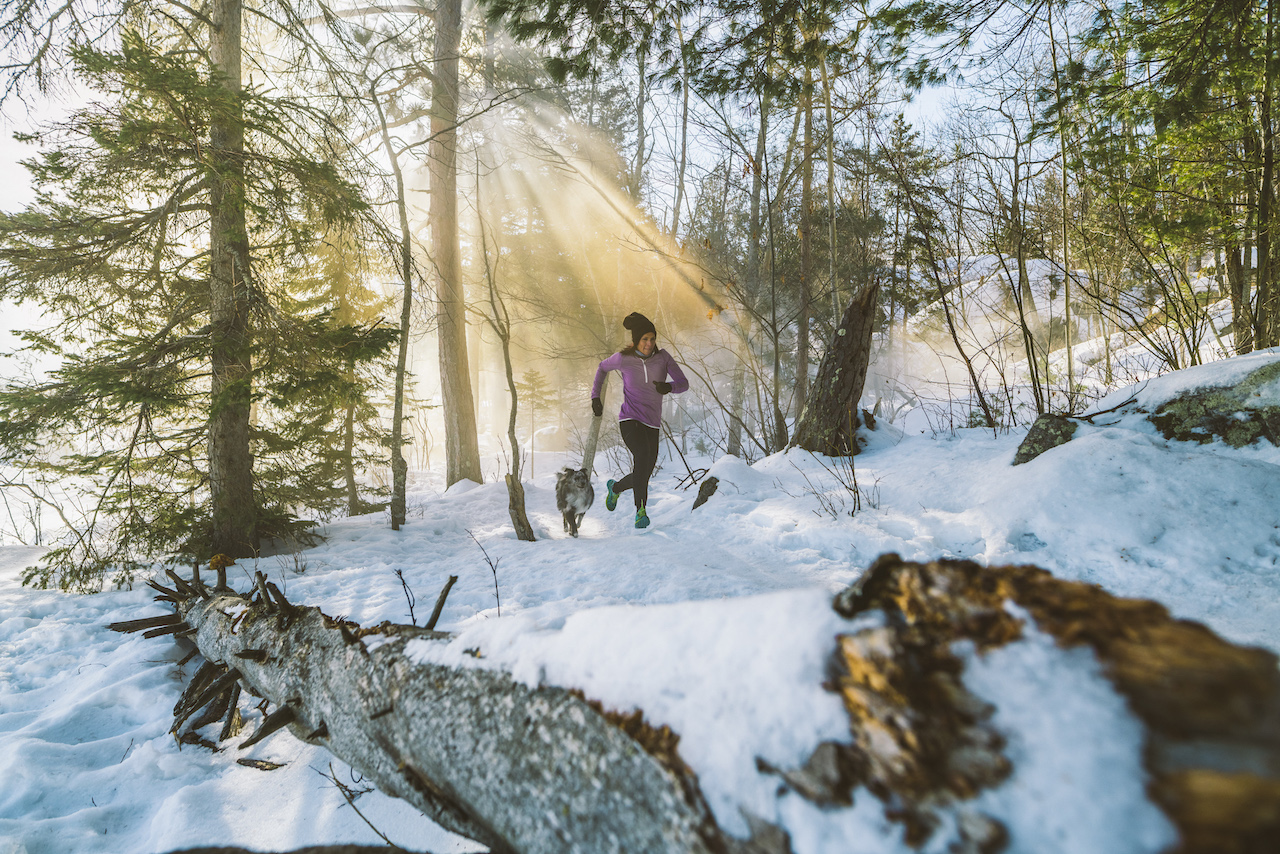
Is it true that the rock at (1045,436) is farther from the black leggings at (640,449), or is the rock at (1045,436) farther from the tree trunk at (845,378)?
the black leggings at (640,449)

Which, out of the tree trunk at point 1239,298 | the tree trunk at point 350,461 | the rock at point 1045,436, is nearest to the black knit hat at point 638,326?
the rock at point 1045,436

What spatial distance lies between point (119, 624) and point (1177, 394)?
23.7 ft

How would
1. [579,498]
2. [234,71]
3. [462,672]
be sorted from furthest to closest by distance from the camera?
[579,498], [234,71], [462,672]

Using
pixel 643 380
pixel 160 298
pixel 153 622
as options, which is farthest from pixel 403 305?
pixel 153 622

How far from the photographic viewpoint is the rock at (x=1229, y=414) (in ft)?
10.7

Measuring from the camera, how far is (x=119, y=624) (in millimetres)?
2896

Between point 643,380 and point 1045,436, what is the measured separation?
3562mm

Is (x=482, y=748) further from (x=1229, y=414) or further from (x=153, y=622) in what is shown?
(x=1229, y=414)

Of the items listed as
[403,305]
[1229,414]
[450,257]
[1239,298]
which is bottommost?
[1229,414]

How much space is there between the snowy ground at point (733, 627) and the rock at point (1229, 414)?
0.33 feet

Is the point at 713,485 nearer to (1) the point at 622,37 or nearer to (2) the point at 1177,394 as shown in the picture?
(2) the point at 1177,394

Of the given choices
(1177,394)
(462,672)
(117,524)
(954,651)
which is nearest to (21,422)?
(117,524)

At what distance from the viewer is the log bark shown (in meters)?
0.76

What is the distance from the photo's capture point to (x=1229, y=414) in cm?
338
